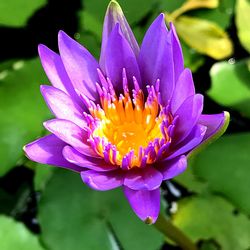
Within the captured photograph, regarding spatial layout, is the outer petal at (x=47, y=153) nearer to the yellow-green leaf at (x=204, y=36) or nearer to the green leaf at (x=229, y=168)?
the green leaf at (x=229, y=168)

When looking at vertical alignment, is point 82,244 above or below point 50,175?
below

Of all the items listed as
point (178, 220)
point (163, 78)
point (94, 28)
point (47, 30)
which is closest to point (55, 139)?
point (163, 78)

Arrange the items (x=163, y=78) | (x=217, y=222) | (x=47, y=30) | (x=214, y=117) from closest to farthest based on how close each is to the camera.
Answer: (x=214, y=117) → (x=163, y=78) → (x=217, y=222) → (x=47, y=30)

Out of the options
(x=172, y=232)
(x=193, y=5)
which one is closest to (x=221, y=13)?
(x=193, y=5)

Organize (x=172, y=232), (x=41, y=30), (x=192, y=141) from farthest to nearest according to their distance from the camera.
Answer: (x=41, y=30) → (x=172, y=232) → (x=192, y=141)

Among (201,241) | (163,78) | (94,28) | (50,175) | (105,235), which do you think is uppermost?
(163,78)

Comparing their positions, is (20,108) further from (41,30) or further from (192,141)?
(192,141)

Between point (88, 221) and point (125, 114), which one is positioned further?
point (88, 221)

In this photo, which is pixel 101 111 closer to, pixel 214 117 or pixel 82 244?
pixel 214 117
